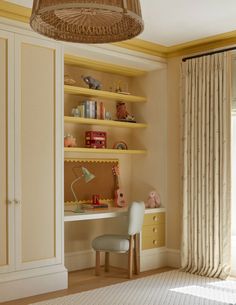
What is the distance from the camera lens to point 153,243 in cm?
554

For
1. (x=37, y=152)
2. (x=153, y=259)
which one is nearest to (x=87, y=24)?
(x=37, y=152)

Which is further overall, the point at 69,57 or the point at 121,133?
the point at 121,133

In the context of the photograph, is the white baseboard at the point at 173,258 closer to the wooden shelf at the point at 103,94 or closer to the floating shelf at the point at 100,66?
the wooden shelf at the point at 103,94

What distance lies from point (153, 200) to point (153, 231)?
40 centimetres

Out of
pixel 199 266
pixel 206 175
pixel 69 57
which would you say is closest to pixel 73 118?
pixel 69 57

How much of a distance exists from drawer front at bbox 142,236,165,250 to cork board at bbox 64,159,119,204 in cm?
76

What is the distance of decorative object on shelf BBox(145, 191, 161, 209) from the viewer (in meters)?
5.68

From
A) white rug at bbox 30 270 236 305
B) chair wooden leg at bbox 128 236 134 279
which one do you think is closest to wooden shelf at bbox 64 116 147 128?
chair wooden leg at bbox 128 236 134 279

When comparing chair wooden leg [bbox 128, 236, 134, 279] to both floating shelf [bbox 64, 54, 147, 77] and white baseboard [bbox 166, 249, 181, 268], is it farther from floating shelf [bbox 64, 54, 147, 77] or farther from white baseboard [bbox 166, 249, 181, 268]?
floating shelf [bbox 64, 54, 147, 77]

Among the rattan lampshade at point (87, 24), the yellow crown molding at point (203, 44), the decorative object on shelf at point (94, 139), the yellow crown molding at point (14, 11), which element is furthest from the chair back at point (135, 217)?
the rattan lampshade at point (87, 24)

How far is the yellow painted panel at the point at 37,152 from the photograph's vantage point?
168 inches

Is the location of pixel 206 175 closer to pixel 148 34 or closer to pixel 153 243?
pixel 153 243

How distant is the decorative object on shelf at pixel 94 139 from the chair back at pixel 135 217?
0.99 metres

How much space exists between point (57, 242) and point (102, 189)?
4.54ft
